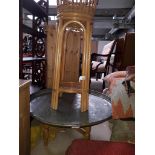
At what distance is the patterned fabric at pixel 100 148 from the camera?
36.0 inches

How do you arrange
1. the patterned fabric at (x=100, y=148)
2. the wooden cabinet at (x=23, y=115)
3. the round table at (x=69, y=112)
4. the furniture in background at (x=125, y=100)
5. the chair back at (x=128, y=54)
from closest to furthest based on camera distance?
the patterned fabric at (x=100, y=148) → the wooden cabinet at (x=23, y=115) → the round table at (x=69, y=112) → the furniture in background at (x=125, y=100) → the chair back at (x=128, y=54)

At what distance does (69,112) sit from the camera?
1616mm

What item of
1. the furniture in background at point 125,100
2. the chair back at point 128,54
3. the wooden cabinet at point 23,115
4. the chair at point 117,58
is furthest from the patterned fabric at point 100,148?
the chair at point 117,58

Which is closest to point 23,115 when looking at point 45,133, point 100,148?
point 100,148

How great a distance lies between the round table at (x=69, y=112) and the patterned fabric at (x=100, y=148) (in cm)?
40

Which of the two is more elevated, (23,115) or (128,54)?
(128,54)

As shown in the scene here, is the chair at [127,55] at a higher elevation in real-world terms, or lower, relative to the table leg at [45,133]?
higher

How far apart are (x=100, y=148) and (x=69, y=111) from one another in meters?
0.71

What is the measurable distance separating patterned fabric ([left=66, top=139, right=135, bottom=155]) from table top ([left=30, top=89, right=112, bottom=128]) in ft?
1.30

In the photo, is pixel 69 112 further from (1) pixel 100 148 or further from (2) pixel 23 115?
→ (1) pixel 100 148

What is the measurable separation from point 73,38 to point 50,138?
116 centimetres

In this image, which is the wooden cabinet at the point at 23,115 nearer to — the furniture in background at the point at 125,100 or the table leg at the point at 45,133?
the table leg at the point at 45,133
